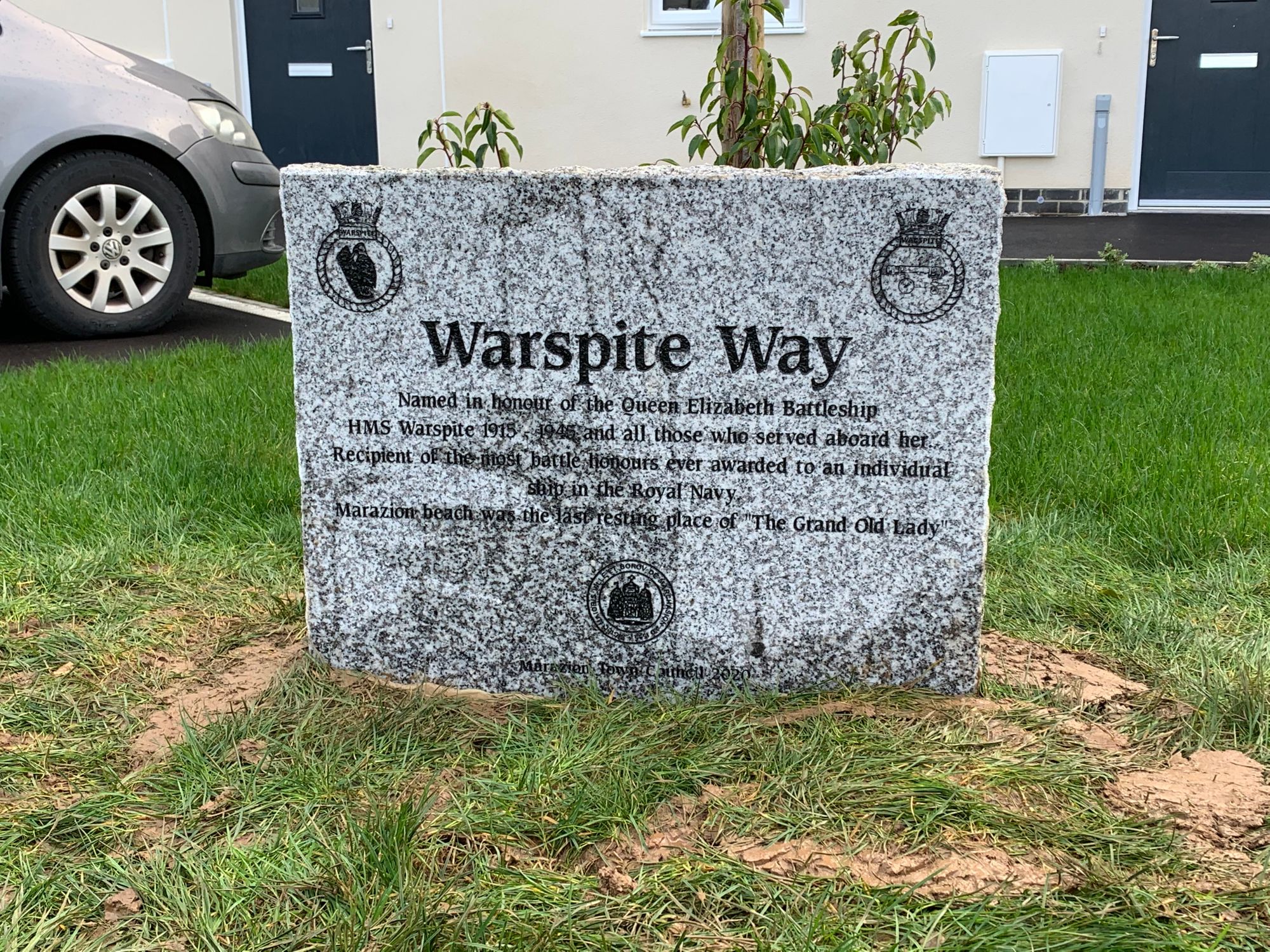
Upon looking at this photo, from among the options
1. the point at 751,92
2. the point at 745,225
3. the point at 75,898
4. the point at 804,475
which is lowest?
the point at 75,898

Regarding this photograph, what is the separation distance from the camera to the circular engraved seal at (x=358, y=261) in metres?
2.40

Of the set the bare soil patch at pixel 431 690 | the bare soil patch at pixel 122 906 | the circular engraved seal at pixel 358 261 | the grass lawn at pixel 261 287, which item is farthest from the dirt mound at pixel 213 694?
the grass lawn at pixel 261 287

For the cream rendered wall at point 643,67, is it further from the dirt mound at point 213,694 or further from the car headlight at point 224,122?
the dirt mound at point 213,694

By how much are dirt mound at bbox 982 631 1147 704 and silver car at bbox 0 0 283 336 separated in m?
4.58

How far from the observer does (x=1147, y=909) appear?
1.77 metres

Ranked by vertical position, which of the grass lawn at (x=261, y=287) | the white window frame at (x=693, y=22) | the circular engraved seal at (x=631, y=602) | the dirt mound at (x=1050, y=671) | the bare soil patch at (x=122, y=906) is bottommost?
the bare soil patch at (x=122, y=906)

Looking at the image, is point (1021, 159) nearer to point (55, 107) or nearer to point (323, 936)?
point (55, 107)

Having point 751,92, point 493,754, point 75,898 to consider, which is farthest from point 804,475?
point 751,92

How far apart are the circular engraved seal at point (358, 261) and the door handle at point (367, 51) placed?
30.4 ft

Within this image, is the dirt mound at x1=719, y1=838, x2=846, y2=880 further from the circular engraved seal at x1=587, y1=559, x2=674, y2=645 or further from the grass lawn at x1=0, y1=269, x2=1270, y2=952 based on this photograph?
the circular engraved seal at x1=587, y1=559, x2=674, y2=645

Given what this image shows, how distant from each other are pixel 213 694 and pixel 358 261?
3.16 feet

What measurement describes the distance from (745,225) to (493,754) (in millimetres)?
1109

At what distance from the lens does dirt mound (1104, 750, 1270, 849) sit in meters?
1.98

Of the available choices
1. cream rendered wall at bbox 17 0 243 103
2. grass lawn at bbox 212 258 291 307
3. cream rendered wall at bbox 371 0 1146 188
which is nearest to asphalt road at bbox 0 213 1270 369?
grass lawn at bbox 212 258 291 307
